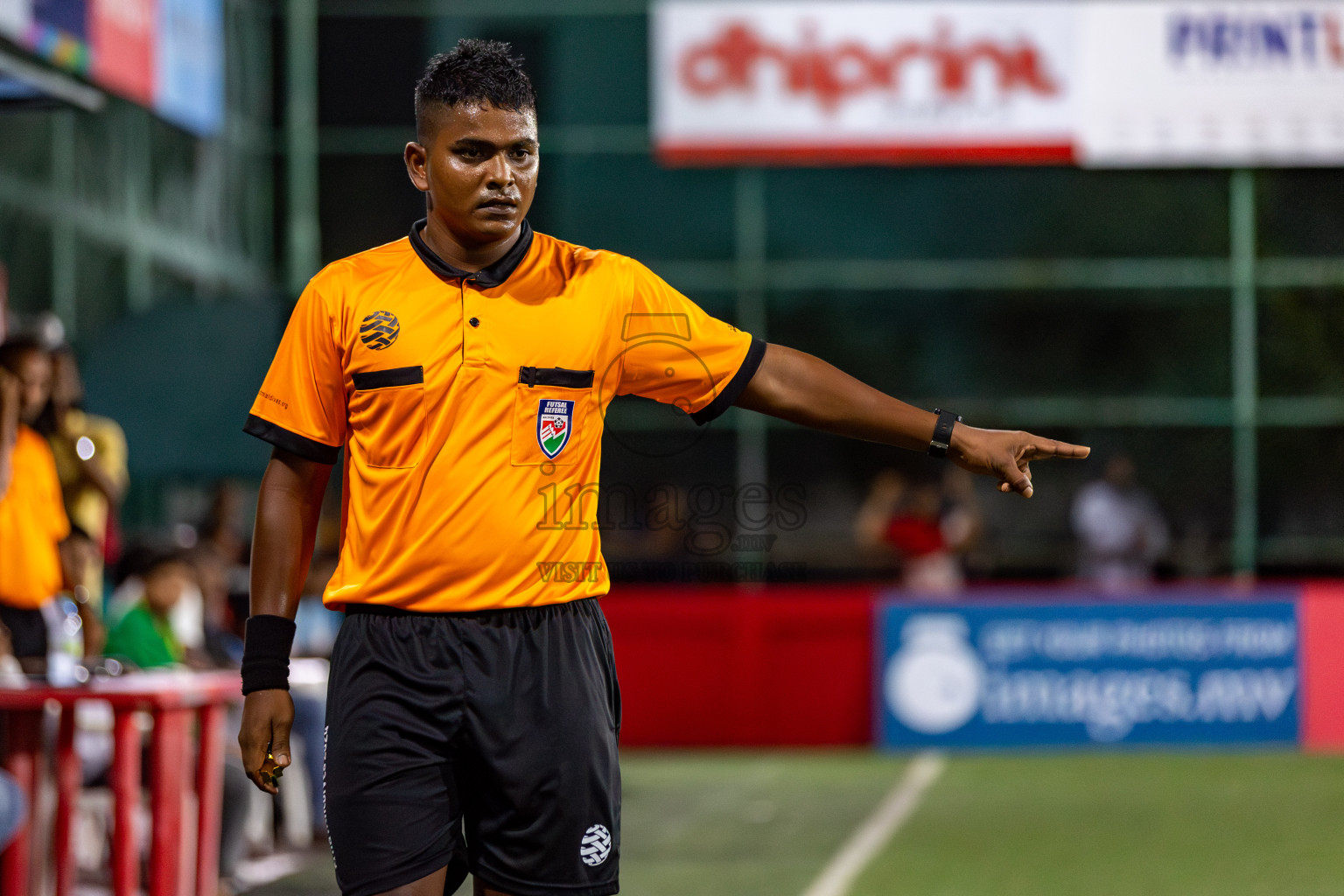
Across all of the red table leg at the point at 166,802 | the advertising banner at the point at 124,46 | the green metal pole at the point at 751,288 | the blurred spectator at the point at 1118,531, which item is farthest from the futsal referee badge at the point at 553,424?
the green metal pole at the point at 751,288

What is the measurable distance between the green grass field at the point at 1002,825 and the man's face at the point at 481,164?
5.11 m

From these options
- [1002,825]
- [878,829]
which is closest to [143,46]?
[878,829]

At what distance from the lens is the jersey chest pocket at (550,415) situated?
333 cm

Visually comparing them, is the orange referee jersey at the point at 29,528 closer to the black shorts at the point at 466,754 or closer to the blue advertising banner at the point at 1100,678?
the black shorts at the point at 466,754

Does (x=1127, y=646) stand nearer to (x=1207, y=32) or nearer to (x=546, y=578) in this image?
(x=1207, y=32)

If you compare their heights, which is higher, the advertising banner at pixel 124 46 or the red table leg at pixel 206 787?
the advertising banner at pixel 124 46

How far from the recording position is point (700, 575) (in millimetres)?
19406

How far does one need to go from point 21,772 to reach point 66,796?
0.75 ft

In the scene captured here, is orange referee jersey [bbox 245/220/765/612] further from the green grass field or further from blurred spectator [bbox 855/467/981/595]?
blurred spectator [bbox 855/467/981/595]

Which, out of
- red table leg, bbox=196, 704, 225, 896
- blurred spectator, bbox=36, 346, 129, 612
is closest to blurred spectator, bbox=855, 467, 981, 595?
blurred spectator, bbox=36, 346, 129, 612

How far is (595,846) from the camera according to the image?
3365mm

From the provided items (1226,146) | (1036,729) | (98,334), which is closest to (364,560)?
(1036,729)

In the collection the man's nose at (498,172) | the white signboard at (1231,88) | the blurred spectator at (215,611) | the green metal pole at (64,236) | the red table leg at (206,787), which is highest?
the white signboard at (1231,88)

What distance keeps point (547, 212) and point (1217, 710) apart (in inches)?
386
